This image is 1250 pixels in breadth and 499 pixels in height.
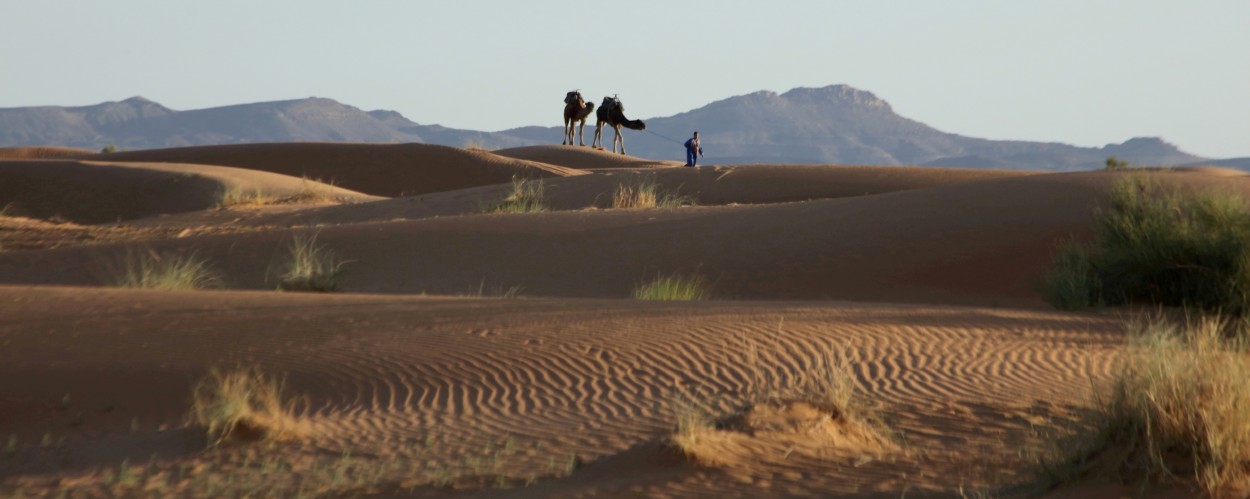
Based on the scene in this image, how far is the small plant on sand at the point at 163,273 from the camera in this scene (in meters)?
17.2

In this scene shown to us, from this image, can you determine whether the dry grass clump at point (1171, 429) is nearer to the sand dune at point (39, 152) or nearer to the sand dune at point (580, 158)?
the sand dune at point (580, 158)

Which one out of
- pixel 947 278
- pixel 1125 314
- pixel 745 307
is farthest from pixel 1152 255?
pixel 745 307

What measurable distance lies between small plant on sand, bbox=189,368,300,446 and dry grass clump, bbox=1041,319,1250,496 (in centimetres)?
469

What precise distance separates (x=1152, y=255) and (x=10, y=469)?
11603 mm

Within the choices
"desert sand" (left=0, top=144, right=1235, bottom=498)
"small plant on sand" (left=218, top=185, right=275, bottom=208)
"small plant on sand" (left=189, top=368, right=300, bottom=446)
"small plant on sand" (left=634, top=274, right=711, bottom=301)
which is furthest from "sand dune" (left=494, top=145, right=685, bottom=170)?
"small plant on sand" (left=189, top=368, right=300, bottom=446)

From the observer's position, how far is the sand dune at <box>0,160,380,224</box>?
36.5 meters

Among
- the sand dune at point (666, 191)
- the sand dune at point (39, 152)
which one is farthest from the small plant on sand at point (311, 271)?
the sand dune at point (39, 152)

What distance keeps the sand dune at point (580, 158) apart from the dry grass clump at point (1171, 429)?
4307 cm

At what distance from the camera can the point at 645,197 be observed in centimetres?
2820

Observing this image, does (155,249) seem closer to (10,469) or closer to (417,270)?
(417,270)

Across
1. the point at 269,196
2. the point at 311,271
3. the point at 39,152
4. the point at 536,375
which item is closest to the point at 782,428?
the point at 536,375

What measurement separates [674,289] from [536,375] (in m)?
6.67

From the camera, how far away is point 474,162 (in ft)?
158

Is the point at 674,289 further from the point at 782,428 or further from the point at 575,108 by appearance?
the point at 575,108
